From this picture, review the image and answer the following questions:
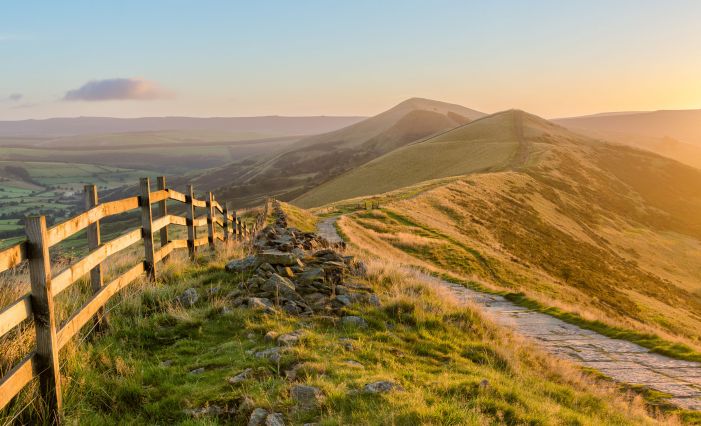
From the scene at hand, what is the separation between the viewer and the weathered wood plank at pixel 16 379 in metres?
4.65

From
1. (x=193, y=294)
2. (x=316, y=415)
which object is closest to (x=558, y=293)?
(x=193, y=294)

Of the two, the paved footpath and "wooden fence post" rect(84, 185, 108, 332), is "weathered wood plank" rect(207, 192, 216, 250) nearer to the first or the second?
"wooden fence post" rect(84, 185, 108, 332)

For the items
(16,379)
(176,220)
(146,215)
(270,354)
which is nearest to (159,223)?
(146,215)

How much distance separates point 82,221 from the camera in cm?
686

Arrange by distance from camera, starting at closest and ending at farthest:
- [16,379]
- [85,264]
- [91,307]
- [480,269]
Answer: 1. [16,379]
2. [85,264]
3. [91,307]
4. [480,269]

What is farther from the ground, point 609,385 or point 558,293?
point 609,385

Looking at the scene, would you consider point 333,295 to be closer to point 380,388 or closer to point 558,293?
point 380,388

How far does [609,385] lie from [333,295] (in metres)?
5.86

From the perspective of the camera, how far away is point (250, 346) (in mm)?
7582

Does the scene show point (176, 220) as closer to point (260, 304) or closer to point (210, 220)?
point (210, 220)

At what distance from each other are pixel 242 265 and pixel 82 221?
186 inches

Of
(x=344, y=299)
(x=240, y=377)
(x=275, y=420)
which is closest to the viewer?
(x=275, y=420)

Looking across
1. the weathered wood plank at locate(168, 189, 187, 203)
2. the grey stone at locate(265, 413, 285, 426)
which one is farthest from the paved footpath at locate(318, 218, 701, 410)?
the grey stone at locate(265, 413, 285, 426)

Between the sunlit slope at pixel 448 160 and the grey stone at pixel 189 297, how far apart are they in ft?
210
